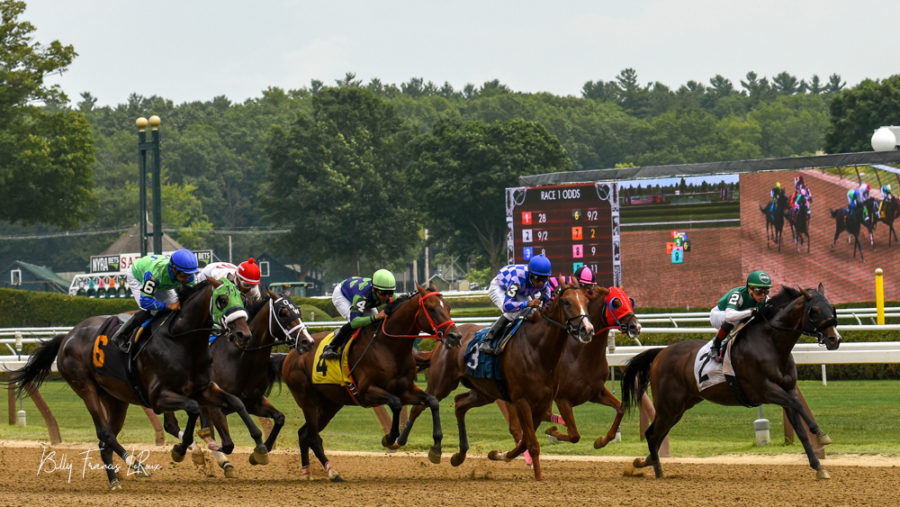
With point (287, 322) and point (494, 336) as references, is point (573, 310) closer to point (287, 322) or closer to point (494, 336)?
point (494, 336)

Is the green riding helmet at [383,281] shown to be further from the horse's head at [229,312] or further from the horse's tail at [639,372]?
the horse's tail at [639,372]

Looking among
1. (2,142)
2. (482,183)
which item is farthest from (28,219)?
(482,183)

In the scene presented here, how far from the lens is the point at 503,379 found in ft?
31.0

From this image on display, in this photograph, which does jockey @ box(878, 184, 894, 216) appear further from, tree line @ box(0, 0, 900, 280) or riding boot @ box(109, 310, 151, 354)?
tree line @ box(0, 0, 900, 280)

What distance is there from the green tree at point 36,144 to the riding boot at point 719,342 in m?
32.2

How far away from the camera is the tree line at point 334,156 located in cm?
3959

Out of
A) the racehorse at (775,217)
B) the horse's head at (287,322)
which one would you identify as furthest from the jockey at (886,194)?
the horse's head at (287,322)

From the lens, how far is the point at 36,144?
126 ft

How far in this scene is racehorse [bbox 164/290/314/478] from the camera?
9.56 metres

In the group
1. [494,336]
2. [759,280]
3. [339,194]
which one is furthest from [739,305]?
[339,194]

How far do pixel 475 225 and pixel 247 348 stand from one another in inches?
1688

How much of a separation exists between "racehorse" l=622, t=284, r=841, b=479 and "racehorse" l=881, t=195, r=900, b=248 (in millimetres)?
17983

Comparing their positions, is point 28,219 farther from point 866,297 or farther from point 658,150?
point 658,150

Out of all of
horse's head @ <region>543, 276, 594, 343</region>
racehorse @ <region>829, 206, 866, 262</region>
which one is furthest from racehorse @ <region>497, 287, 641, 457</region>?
racehorse @ <region>829, 206, 866, 262</region>
